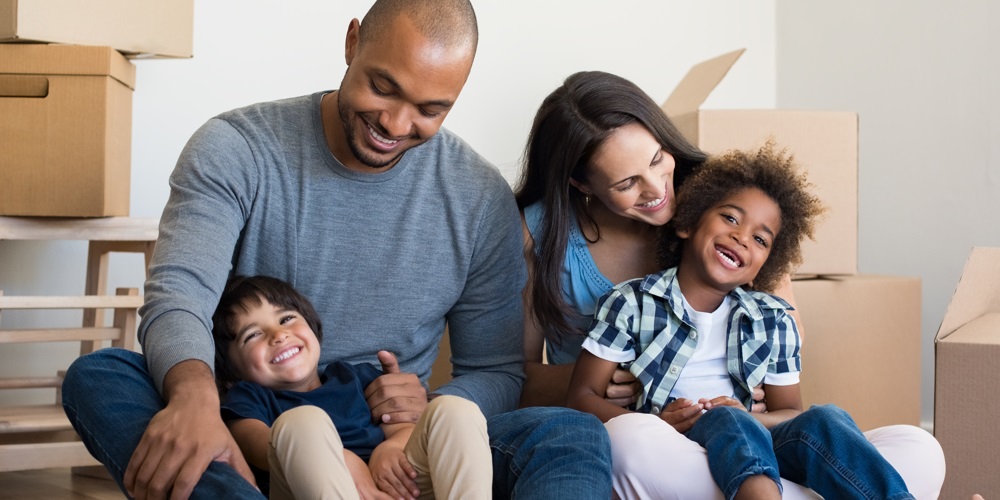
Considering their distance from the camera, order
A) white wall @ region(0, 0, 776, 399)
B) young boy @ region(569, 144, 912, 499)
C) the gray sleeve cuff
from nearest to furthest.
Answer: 1. the gray sleeve cuff
2. young boy @ region(569, 144, 912, 499)
3. white wall @ region(0, 0, 776, 399)

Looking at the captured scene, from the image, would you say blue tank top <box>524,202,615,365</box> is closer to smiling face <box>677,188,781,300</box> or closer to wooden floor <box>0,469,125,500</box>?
smiling face <box>677,188,781,300</box>

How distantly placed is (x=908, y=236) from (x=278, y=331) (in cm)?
176

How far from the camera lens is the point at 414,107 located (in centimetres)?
133

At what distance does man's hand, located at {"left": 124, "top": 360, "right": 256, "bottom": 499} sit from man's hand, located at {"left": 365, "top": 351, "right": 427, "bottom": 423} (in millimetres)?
250

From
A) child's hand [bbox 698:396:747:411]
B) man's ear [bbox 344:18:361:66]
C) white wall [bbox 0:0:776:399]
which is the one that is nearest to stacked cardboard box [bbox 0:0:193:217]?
white wall [bbox 0:0:776:399]

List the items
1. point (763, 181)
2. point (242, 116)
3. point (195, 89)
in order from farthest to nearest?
point (195, 89) < point (763, 181) < point (242, 116)

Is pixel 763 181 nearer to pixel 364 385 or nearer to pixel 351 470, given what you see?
pixel 364 385

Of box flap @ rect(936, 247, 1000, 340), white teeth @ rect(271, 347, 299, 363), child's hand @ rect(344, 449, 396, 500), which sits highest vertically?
box flap @ rect(936, 247, 1000, 340)

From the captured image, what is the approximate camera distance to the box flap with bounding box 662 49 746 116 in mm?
2138

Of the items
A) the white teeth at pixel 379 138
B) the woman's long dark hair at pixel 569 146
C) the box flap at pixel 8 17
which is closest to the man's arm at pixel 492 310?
the woman's long dark hair at pixel 569 146

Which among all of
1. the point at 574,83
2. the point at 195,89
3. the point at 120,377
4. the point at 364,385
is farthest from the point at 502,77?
the point at 120,377

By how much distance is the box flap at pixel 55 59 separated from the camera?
184 cm

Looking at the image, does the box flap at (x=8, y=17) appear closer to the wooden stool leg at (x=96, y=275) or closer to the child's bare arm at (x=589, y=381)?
the wooden stool leg at (x=96, y=275)

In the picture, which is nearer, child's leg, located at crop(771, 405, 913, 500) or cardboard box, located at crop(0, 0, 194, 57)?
child's leg, located at crop(771, 405, 913, 500)
